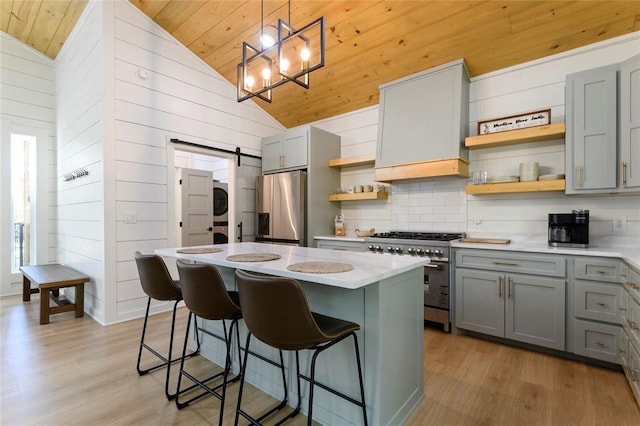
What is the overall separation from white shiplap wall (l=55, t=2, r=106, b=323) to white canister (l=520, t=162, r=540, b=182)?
4302 millimetres

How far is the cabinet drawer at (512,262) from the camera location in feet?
8.16

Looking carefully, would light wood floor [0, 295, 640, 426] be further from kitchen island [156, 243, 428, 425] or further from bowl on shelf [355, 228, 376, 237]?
bowl on shelf [355, 228, 376, 237]

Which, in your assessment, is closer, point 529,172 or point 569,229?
point 569,229

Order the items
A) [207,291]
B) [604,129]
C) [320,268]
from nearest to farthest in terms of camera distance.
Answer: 1. [320,268]
2. [207,291]
3. [604,129]

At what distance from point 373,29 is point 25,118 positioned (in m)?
5.12

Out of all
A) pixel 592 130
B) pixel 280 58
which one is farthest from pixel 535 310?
pixel 280 58

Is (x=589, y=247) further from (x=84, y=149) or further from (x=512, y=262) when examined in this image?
(x=84, y=149)

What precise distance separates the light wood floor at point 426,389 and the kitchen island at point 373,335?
203 mm

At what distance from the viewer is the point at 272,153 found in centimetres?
466

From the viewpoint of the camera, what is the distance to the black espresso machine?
256 centimetres

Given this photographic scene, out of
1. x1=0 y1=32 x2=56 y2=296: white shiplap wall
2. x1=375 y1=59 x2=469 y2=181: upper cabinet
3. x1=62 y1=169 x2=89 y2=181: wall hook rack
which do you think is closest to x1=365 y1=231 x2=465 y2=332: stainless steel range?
x1=375 y1=59 x2=469 y2=181: upper cabinet

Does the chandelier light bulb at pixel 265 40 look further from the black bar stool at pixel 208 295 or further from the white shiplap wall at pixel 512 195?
the white shiplap wall at pixel 512 195

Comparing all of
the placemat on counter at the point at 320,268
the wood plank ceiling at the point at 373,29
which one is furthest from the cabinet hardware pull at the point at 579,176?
the placemat on counter at the point at 320,268

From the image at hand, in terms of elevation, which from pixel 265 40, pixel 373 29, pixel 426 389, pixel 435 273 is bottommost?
pixel 426 389
